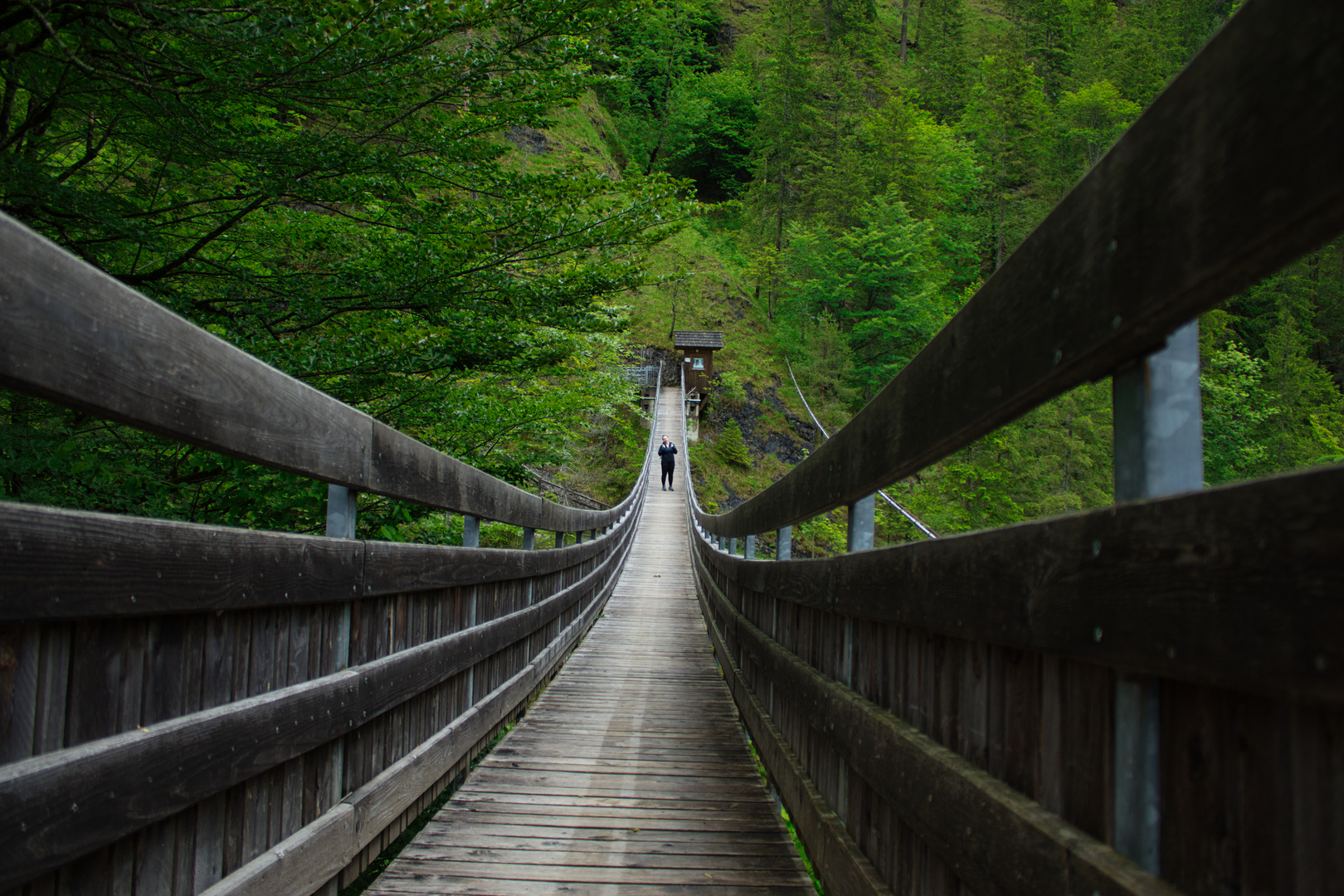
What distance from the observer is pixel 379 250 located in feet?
17.6

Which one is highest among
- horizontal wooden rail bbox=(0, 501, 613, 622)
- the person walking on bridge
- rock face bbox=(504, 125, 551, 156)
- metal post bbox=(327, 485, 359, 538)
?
rock face bbox=(504, 125, 551, 156)

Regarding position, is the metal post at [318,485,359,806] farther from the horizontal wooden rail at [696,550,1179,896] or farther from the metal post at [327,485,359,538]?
the horizontal wooden rail at [696,550,1179,896]

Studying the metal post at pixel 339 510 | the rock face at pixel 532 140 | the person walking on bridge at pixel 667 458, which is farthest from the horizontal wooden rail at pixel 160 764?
the rock face at pixel 532 140

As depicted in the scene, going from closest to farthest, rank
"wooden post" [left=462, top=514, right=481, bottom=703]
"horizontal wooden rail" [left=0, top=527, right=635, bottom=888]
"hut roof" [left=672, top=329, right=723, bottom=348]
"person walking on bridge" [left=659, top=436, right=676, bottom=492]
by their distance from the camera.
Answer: "horizontal wooden rail" [left=0, top=527, right=635, bottom=888], "wooden post" [left=462, top=514, right=481, bottom=703], "person walking on bridge" [left=659, top=436, right=676, bottom=492], "hut roof" [left=672, top=329, right=723, bottom=348]

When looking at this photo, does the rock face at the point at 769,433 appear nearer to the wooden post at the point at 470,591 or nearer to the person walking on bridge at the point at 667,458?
the person walking on bridge at the point at 667,458

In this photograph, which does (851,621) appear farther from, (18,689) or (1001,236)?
(1001,236)

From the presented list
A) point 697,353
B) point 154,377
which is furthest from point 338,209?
point 697,353

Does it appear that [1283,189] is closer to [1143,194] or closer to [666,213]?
[1143,194]

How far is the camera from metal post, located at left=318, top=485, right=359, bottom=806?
229 centimetres

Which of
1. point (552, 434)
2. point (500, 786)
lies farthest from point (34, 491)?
point (552, 434)

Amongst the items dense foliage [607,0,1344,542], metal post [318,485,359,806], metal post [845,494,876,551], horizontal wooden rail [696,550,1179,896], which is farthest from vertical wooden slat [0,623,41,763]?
dense foliage [607,0,1344,542]

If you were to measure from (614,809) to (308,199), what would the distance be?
402 cm

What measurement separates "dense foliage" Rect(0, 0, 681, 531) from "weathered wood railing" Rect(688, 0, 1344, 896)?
368cm

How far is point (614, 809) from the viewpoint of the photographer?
361 cm
